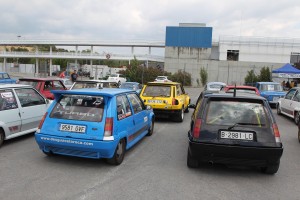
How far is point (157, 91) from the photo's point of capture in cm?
1120

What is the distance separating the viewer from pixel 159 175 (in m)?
5.14

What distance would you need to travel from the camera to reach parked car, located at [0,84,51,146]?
268 inches

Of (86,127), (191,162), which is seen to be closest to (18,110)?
(86,127)

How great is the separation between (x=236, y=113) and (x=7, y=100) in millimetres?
5210

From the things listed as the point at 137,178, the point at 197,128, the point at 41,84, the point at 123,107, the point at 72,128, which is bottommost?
the point at 137,178

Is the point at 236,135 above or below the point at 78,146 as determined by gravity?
above

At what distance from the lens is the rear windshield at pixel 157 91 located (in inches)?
436

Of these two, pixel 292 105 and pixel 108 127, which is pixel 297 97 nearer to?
pixel 292 105

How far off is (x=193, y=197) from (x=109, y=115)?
2070 mm

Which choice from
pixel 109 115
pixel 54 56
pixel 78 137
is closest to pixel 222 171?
pixel 109 115

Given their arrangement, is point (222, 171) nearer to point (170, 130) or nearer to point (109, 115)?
point (109, 115)

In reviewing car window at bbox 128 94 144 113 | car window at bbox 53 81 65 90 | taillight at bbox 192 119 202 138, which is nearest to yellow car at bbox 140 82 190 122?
car window at bbox 128 94 144 113

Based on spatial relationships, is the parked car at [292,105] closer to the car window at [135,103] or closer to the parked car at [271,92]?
the parked car at [271,92]

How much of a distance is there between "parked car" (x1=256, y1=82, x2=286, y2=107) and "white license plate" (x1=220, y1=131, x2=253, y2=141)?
42.7ft
